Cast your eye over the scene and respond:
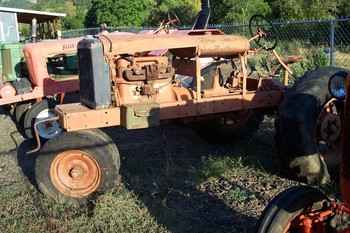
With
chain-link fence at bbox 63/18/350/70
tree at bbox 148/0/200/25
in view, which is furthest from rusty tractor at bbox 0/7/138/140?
tree at bbox 148/0/200/25

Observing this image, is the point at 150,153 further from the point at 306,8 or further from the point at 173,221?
the point at 306,8

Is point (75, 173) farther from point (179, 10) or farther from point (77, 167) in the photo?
point (179, 10)

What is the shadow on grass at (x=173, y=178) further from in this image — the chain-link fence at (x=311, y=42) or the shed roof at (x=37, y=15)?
the shed roof at (x=37, y=15)

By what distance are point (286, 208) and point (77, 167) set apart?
8.22 feet

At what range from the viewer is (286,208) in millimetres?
2977

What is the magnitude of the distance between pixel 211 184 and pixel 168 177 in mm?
555

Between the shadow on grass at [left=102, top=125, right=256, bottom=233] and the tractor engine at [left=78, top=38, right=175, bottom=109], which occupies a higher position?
the tractor engine at [left=78, top=38, right=175, bottom=109]

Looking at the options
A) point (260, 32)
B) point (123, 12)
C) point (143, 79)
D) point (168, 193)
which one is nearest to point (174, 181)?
point (168, 193)

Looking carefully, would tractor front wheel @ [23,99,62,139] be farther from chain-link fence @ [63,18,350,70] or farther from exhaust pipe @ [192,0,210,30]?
chain-link fence @ [63,18,350,70]

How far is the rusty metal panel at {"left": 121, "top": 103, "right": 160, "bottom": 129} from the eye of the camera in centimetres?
504

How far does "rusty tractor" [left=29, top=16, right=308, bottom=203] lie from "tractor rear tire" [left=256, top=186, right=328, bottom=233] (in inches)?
84.6

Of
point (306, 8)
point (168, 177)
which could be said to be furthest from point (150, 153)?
point (306, 8)

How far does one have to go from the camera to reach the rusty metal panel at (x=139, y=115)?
5.04 meters

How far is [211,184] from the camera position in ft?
16.7
